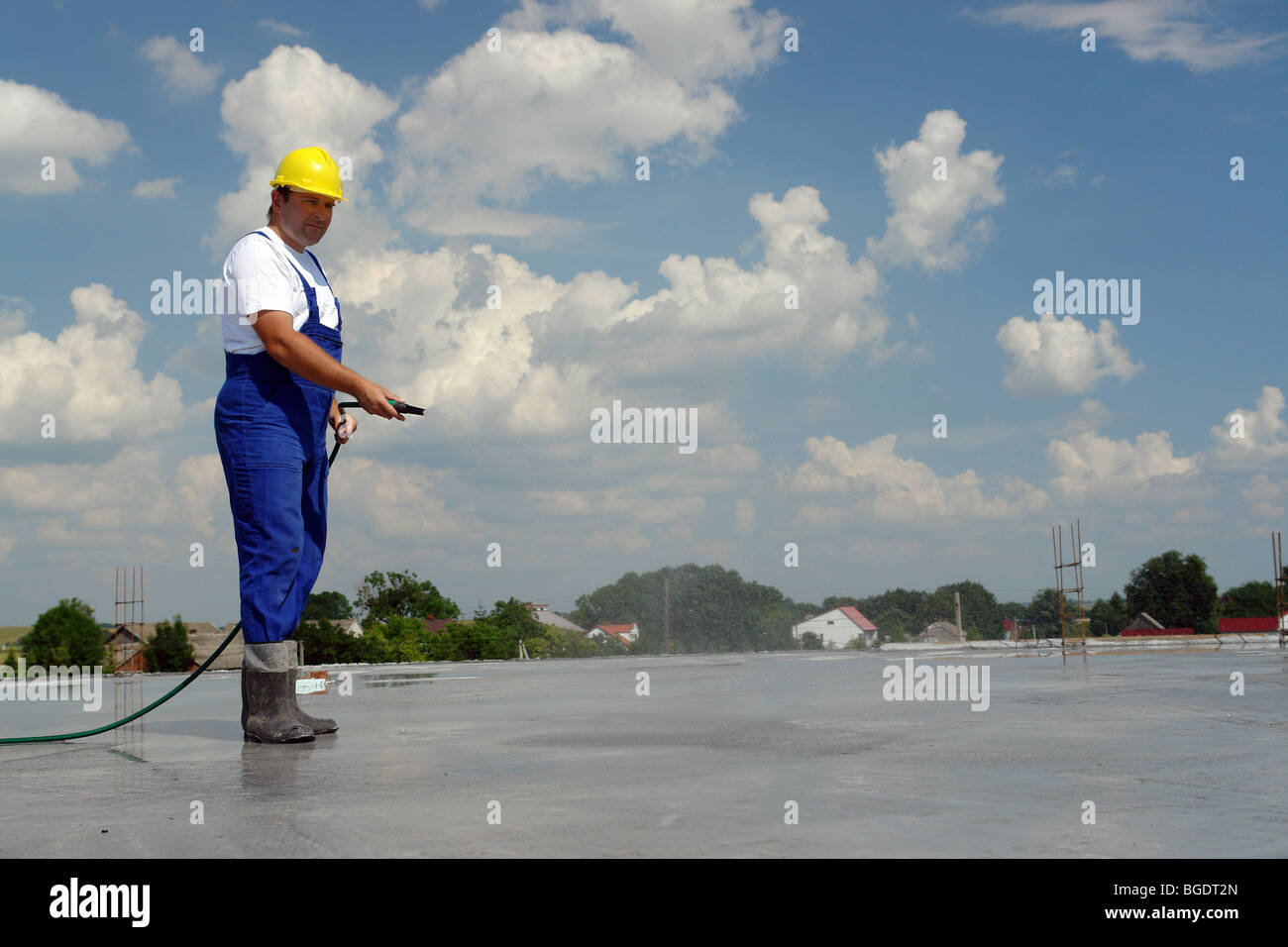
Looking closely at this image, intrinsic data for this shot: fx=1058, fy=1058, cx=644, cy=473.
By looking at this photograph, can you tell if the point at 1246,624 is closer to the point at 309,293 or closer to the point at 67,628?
the point at 67,628

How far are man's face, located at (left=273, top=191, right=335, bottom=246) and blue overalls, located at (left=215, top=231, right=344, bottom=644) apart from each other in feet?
0.60

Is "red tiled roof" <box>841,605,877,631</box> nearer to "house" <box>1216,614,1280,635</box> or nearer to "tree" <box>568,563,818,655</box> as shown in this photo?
"tree" <box>568,563,818,655</box>

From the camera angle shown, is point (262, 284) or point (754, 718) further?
point (754, 718)

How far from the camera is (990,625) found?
9650cm

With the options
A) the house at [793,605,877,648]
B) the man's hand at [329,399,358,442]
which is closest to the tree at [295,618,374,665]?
the man's hand at [329,399,358,442]

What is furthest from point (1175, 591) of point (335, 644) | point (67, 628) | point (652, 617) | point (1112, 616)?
point (67, 628)

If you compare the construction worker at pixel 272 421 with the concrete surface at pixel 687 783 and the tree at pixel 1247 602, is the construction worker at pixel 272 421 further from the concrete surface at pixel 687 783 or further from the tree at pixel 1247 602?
the tree at pixel 1247 602

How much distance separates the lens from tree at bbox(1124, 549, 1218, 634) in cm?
8406

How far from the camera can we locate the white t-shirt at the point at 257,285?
4898mm
